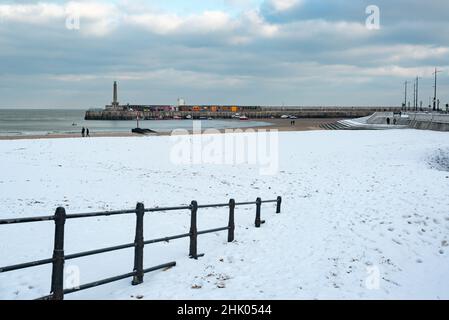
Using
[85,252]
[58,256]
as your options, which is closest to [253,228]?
[85,252]

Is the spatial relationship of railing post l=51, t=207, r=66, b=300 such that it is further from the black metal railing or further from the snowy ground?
the snowy ground

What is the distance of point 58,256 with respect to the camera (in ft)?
19.1

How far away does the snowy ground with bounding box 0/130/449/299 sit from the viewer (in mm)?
7605

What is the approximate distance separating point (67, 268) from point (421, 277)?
6853 mm

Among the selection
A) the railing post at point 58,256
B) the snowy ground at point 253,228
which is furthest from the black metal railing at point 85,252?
the snowy ground at point 253,228

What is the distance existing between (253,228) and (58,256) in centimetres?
692

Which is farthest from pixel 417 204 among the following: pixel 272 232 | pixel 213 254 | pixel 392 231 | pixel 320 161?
pixel 320 161

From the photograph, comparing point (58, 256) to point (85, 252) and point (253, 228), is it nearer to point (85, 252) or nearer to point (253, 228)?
point (85, 252)

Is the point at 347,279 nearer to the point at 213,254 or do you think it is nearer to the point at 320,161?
the point at 213,254

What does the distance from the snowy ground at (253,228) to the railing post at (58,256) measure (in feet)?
2.20

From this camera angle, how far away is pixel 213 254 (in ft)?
30.5

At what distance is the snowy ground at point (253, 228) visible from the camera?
761 centimetres

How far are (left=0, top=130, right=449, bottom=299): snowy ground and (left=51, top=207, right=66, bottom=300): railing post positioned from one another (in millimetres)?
671
